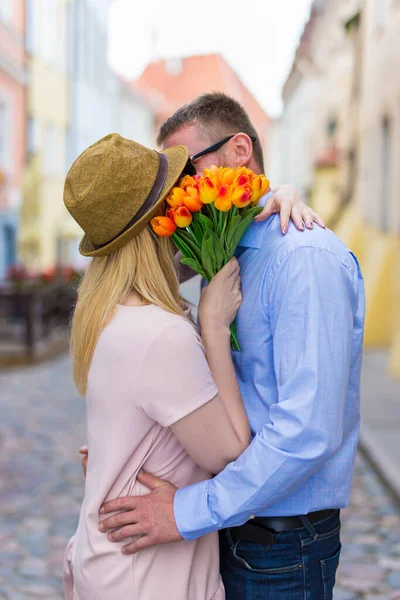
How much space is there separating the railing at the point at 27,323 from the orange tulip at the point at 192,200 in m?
9.86

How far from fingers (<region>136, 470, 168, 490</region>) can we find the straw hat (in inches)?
20.8

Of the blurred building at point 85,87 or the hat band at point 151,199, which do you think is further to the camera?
the blurred building at point 85,87

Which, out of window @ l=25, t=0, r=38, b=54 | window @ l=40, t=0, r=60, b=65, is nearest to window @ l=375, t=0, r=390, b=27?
window @ l=25, t=0, r=38, b=54

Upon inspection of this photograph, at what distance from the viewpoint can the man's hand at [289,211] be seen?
73.1 inches

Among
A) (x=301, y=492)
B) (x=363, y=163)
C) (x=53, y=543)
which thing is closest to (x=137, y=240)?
(x=301, y=492)

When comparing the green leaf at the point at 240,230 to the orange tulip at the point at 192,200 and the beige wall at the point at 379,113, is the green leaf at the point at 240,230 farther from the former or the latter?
the beige wall at the point at 379,113

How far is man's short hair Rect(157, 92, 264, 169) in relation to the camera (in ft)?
6.84

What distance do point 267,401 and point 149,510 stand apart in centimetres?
37

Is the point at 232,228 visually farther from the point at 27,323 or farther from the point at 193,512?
the point at 27,323

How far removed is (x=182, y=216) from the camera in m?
1.81

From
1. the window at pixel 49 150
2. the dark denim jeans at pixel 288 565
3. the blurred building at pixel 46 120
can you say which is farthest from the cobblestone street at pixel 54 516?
the window at pixel 49 150

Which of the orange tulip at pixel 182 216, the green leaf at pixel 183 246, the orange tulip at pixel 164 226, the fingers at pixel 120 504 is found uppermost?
the orange tulip at pixel 182 216

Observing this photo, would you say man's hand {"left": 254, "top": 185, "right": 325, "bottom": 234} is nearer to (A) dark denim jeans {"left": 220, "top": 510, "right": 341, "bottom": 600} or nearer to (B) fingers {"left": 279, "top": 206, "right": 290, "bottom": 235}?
(B) fingers {"left": 279, "top": 206, "right": 290, "bottom": 235}

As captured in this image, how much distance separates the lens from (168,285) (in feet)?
6.28
